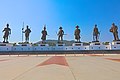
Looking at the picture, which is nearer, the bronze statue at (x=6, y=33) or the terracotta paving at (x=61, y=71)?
the terracotta paving at (x=61, y=71)

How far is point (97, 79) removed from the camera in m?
7.80

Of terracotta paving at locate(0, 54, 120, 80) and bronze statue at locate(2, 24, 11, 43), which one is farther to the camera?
bronze statue at locate(2, 24, 11, 43)

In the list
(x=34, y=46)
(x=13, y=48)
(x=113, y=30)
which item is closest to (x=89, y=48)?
(x=113, y=30)

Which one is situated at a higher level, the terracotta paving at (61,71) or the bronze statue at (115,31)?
the bronze statue at (115,31)

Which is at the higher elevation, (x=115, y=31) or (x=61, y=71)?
(x=115, y=31)

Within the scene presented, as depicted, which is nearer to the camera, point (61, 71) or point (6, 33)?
point (61, 71)

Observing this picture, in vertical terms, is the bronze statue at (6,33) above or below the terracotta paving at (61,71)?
above

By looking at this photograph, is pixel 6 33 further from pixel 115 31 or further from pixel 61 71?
pixel 61 71

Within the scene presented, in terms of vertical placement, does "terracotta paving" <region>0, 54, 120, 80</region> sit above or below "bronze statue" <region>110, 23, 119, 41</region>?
below

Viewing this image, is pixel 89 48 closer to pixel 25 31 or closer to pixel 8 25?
pixel 25 31

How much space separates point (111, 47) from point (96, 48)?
4.34 metres

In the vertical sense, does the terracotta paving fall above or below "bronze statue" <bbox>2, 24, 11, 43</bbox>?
below

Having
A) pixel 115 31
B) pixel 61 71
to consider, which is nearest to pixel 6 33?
pixel 115 31

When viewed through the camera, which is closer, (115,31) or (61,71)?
(61,71)
